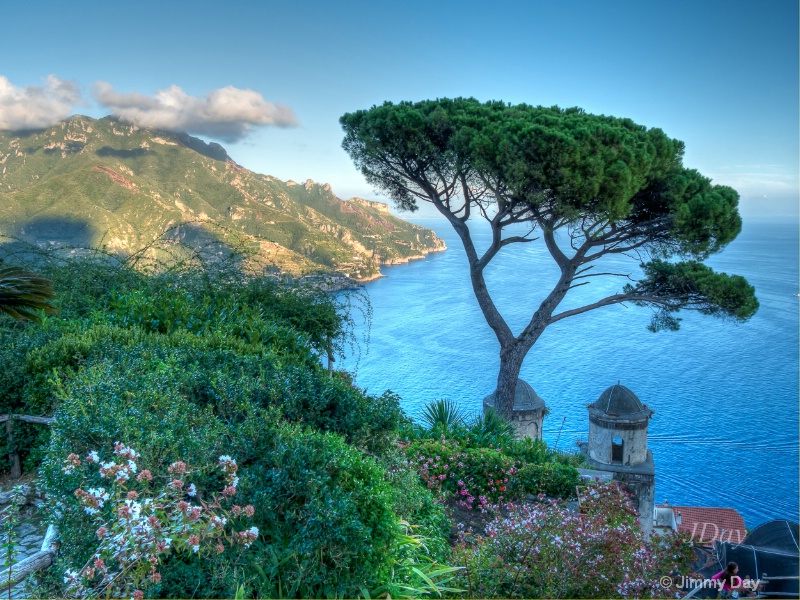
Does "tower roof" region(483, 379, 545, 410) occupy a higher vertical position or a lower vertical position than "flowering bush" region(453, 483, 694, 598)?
higher

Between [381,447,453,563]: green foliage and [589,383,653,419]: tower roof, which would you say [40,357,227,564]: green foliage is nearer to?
[381,447,453,563]: green foliage

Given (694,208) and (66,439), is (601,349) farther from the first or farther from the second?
(66,439)

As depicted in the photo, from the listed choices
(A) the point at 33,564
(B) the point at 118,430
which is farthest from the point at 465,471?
(A) the point at 33,564

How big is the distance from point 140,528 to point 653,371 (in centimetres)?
3882

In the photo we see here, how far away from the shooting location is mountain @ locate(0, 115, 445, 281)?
37688 mm

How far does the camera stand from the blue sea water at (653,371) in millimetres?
24406

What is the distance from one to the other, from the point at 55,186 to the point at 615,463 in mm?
47811

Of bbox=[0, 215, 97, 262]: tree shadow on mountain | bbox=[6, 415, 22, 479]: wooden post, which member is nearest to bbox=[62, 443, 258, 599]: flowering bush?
bbox=[6, 415, 22, 479]: wooden post

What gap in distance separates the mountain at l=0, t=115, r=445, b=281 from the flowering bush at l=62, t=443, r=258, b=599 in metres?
23.1

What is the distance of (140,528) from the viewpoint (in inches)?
79.2

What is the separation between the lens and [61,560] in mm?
2457

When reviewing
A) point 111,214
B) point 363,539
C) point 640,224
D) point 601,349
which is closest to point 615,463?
point 640,224

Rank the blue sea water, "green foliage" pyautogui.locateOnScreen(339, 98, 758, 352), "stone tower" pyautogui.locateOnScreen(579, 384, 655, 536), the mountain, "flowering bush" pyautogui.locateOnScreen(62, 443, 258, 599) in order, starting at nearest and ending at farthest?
"flowering bush" pyautogui.locateOnScreen(62, 443, 258, 599) → "green foliage" pyautogui.locateOnScreen(339, 98, 758, 352) → "stone tower" pyautogui.locateOnScreen(579, 384, 655, 536) → the blue sea water → the mountain

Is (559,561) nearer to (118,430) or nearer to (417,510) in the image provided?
(417,510)
